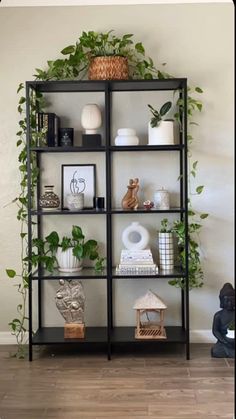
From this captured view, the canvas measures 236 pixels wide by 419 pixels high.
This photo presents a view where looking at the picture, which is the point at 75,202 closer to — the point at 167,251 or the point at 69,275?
the point at 69,275

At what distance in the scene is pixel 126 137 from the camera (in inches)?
164

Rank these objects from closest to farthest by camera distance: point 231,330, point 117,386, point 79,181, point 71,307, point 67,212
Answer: point 117,386 → point 231,330 → point 67,212 → point 71,307 → point 79,181

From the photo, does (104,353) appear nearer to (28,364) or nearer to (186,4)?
(28,364)

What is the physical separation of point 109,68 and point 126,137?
1.52 ft

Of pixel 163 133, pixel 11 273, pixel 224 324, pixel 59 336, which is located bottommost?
pixel 59 336

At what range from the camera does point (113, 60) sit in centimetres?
413

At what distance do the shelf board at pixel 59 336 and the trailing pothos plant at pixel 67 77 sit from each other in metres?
0.17

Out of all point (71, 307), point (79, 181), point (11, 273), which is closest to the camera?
point (71, 307)

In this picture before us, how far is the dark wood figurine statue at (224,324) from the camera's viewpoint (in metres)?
4.05

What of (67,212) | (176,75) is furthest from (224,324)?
(176,75)

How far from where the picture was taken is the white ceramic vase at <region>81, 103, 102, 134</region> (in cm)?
424

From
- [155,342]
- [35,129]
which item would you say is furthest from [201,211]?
[35,129]

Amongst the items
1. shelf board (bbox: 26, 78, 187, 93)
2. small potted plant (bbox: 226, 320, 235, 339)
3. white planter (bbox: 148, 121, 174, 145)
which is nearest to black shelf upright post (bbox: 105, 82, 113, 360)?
shelf board (bbox: 26, 78, 187, 93)

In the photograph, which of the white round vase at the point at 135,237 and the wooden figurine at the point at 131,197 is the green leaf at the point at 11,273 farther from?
the wooden figurine at the point at 131,197
